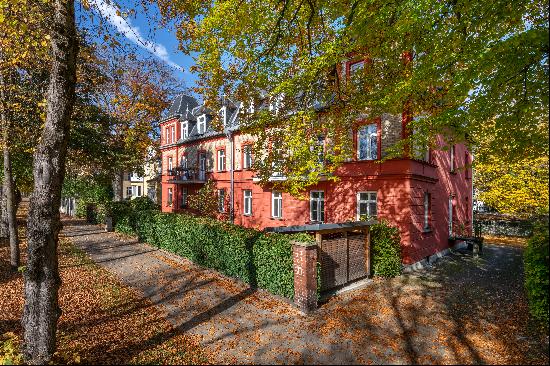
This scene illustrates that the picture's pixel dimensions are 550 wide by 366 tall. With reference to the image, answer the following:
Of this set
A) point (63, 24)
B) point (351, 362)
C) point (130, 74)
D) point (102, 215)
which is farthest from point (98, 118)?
point (351, 362)

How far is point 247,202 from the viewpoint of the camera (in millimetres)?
20828

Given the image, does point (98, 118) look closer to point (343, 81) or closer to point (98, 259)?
point (98, 259)

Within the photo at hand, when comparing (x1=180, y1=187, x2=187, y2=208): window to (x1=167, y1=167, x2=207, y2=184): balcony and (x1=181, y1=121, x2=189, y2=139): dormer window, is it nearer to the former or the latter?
A: (x1=167, y1=167, x2=207, y2=184): balcony

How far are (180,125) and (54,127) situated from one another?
932 inches

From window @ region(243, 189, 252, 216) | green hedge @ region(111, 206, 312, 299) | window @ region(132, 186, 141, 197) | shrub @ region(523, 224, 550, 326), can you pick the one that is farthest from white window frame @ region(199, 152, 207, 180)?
window @ region(132, 186, 141, 197)

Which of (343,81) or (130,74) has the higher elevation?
(130,74)

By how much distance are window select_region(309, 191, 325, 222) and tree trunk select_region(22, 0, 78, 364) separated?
1209 cm

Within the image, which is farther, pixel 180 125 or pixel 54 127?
pixel 180 125

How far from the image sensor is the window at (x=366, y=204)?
12.9 meters

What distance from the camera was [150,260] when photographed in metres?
13.0

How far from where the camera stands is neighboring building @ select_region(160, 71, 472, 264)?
11.9 m

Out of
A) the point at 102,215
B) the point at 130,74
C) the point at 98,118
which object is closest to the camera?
the point at 98,118

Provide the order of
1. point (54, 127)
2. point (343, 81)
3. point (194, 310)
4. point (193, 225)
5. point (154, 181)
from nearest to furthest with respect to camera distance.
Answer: point (54, 127)
point (194, 310)
point (343, 81)
point (193, 225)
point (154, 181)

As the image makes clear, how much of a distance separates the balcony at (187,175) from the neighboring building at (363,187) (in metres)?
0.09
